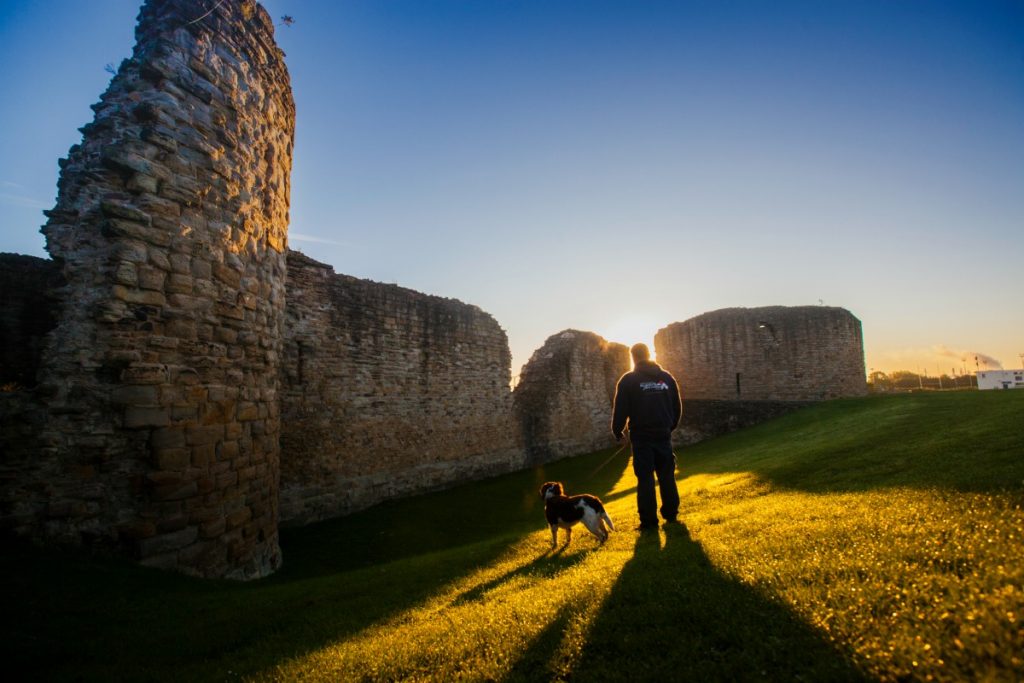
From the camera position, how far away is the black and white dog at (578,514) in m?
5.27

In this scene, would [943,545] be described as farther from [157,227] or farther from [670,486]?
[157,227]

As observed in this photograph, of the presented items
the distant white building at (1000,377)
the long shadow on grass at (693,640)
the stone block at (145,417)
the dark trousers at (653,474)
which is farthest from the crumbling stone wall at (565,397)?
the distant white building at (1000,377)

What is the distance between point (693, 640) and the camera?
7.96ft

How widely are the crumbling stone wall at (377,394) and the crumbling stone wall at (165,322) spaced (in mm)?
3599

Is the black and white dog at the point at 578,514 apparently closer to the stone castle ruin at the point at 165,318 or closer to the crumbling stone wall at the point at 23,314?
the stone castle ruin at the point at 165,318

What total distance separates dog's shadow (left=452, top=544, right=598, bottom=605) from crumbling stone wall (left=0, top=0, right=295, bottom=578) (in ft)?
10.5

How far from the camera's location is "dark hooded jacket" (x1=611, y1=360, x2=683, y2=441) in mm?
5578

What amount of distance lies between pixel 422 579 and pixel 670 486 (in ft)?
9.41

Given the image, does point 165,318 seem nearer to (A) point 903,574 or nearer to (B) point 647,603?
(B) point 647,603

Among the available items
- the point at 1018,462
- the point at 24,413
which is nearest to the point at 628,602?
the point at 1018,462

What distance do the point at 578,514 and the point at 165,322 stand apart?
16.0 ft

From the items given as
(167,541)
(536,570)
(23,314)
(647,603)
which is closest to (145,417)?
(167,541)

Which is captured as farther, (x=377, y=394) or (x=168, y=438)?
(x=377, y=394)

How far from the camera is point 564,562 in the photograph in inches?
182
